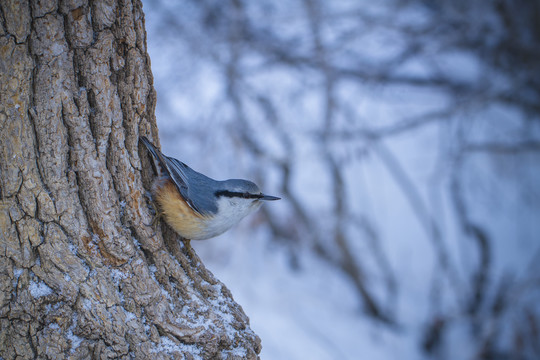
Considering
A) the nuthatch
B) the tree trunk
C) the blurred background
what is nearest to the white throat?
the nuthatch

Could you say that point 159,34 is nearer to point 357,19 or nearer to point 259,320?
point 357,19

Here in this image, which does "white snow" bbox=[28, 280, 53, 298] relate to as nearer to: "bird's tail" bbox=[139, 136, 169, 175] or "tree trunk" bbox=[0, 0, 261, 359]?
"tree trunk" bbox=[0, 0, 261, 359]

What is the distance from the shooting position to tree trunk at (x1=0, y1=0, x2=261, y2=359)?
1.21 m

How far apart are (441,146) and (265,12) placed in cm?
254

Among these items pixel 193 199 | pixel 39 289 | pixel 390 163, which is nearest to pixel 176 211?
pixel 193 199

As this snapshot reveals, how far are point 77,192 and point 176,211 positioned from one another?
1.09 ft

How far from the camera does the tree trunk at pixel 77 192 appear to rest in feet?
3.98

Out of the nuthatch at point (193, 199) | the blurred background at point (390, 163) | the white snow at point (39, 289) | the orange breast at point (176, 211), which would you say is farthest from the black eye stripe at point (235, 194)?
the blurred background at point (390, 163)

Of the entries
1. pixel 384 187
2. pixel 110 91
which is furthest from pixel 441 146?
pixel 110 91

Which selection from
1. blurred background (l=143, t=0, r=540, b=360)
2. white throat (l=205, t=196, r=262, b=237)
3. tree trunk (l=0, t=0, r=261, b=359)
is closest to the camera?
tree trunk (l=0, t=0, r=261, b=359)

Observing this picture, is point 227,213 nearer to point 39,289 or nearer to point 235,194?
point 235,194

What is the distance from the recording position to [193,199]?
4.91ft

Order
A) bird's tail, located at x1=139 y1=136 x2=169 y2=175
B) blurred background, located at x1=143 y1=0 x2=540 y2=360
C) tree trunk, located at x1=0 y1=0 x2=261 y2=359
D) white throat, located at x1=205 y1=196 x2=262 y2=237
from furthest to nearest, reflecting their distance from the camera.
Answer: blurred background, located at x1=143 y1=0 x2=540 y2=360, white throat, located at x1=205 y1=196 x2=262 y2=237, bird's tail, located at x1=139 y1=136 x2=169 y2=175, tree trunk, located at x1=0 y1=0 x2=261 y2=359

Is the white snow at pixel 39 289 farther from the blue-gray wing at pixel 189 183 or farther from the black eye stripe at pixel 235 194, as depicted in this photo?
the black eye stripe at pixel 235 194
